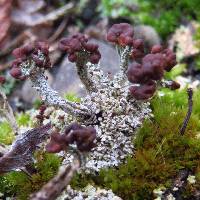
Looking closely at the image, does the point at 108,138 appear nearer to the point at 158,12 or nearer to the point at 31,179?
the point at 31,179

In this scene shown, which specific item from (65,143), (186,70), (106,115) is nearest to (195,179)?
(106,115)

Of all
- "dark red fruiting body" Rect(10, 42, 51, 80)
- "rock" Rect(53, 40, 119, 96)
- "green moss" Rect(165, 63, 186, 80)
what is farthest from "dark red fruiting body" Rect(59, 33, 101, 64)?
"green moss" Rect(165, 63, 186, 80)

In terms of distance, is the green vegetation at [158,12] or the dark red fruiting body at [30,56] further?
the green vegetation at [158,12]

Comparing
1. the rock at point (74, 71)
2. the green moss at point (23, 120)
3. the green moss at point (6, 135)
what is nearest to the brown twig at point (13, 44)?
the rock at point (74, 71)

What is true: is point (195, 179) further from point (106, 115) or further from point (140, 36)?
point (140, 36)

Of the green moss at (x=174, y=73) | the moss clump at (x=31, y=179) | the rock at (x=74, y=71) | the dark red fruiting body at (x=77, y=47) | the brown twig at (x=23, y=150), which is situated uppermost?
the dark red fruiting body at (x=77, y=47)

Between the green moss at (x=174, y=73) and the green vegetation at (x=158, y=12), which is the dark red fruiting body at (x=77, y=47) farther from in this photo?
the green vegetation at (x=158, y=12)

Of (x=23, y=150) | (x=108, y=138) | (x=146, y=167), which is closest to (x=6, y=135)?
(x=23, y=150)
